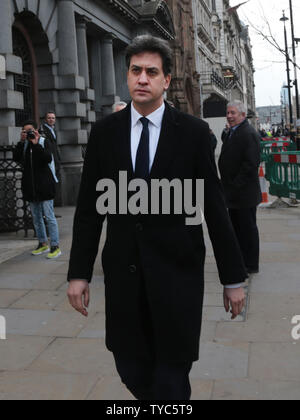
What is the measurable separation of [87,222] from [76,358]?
5.74ft

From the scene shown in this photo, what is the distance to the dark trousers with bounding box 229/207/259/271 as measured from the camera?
258 inches

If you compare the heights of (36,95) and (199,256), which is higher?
(36,95)

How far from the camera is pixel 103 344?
4.48 metres

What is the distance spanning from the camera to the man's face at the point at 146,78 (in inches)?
102

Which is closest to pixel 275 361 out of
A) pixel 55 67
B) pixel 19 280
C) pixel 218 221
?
pixel 218 221

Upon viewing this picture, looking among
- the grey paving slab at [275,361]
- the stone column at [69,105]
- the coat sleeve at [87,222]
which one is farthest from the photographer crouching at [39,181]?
the stone column at [69,105]

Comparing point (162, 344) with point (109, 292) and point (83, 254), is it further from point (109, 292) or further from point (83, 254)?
point (83, 254)

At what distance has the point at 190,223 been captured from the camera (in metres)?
2.64

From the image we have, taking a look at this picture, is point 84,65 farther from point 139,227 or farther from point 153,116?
point 139,227

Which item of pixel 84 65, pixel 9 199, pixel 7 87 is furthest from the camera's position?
pixel 84 65
